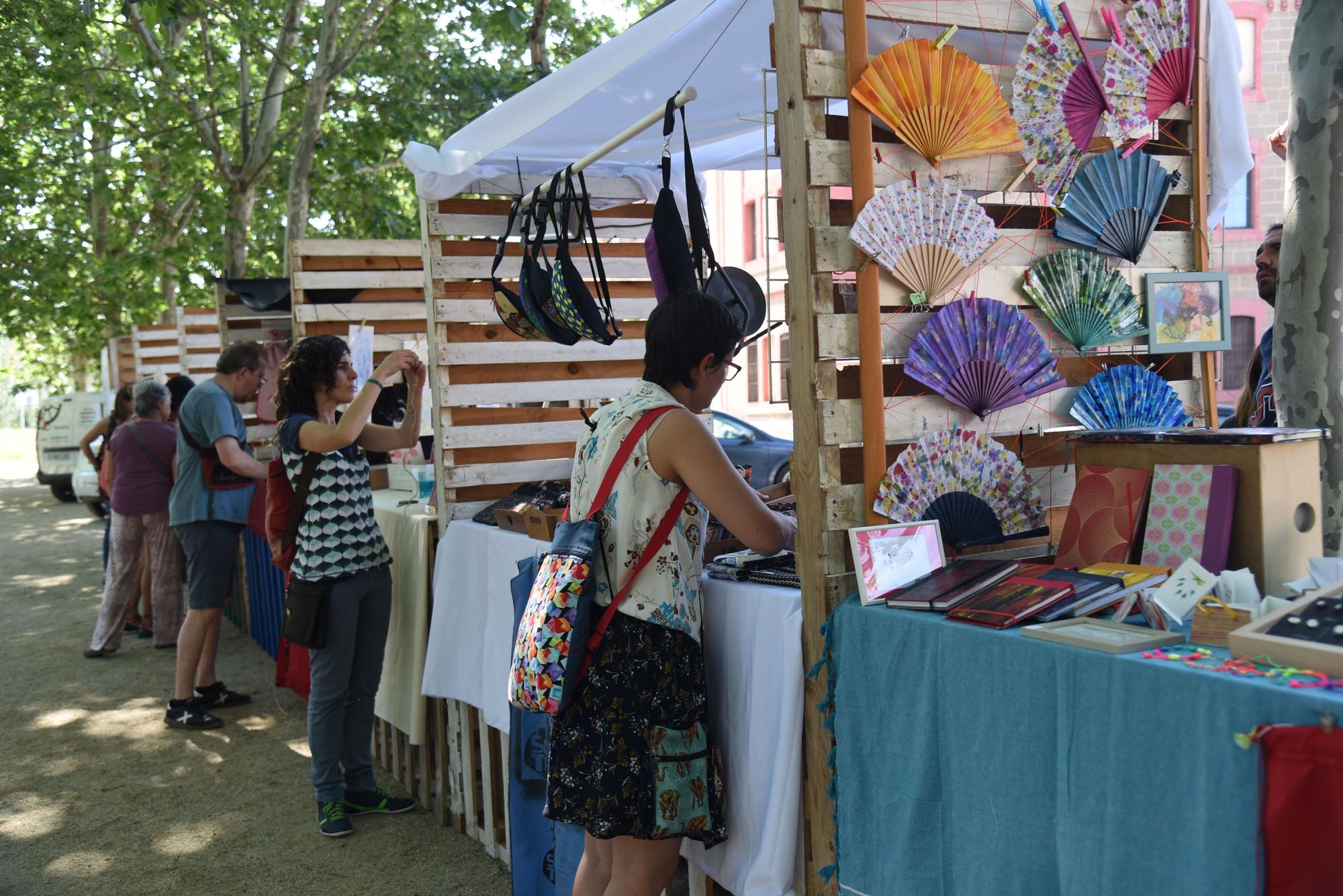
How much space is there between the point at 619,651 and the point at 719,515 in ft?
1.23

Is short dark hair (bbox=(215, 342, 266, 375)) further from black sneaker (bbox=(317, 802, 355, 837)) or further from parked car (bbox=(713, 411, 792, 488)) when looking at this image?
parked car (bbox=(713, 411, 792, 488))

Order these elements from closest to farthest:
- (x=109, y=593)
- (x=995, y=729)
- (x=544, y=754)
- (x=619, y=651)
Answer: (x=995, y=729), (x=619, y=651), (x=544, y=754), (x=109, y=593)

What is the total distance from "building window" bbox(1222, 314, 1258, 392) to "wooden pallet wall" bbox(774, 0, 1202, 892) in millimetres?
18951

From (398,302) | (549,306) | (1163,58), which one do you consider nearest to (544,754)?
(549,306)

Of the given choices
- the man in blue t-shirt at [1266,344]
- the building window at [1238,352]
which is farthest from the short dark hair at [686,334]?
the building window at [1238,352]

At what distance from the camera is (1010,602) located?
1.85 m

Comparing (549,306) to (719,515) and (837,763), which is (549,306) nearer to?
(719,515)

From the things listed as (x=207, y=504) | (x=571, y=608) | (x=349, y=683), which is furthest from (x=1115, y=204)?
(x=207, y=504)

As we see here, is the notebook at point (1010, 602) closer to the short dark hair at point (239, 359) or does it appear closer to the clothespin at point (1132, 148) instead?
the clothespin at point (1132, 148)

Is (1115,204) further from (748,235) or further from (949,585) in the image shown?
(748,235)

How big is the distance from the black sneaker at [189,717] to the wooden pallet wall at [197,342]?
4957mm

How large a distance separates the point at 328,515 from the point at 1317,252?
3164 mm

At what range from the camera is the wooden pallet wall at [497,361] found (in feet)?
13.7

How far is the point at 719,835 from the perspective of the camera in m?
2.35
